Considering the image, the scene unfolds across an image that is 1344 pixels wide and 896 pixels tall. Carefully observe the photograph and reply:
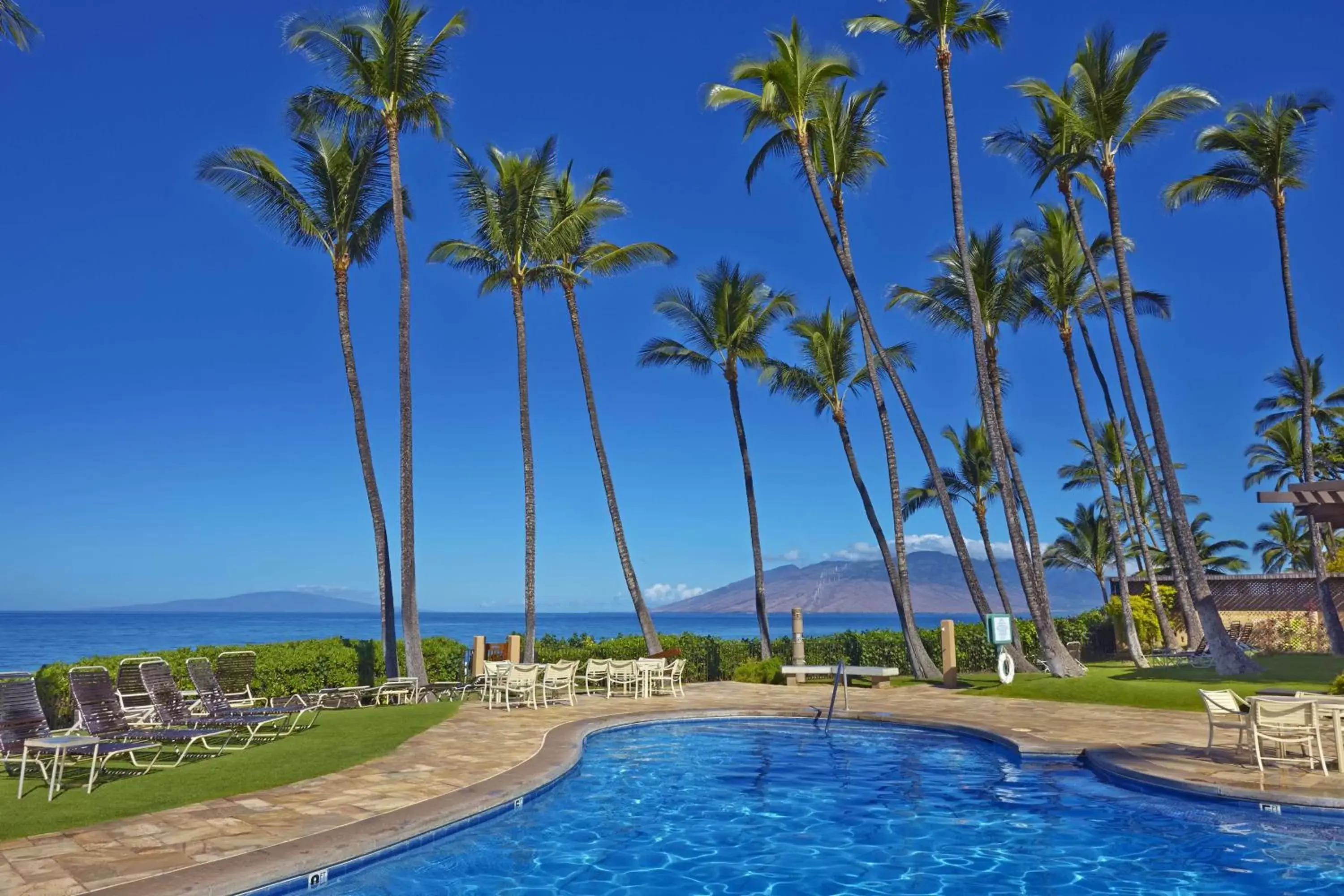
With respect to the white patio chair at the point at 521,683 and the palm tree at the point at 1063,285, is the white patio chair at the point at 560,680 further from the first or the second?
the palm tree at the point at 1063,285

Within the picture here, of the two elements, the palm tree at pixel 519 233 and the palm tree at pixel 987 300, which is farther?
the palm tree at pixel 987 300

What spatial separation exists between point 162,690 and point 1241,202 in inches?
1132

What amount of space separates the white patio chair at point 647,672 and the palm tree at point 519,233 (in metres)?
4.17

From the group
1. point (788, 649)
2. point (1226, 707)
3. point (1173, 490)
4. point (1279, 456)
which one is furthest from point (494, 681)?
point (1279, 456)

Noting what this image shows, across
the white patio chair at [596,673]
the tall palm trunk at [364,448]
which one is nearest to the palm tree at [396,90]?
the tall palm trunk at [364,448]

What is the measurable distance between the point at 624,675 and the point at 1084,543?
3232cm

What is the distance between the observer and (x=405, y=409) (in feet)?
62.3

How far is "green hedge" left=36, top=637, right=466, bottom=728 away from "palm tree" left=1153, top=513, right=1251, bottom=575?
43179 millimetres

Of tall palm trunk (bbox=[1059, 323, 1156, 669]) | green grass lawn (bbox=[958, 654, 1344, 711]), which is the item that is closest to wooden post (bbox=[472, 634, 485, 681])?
green grass lawn (bbox=[958, 654, 1344, 711])

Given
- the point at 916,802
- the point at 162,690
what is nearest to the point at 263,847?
the point at 162,690

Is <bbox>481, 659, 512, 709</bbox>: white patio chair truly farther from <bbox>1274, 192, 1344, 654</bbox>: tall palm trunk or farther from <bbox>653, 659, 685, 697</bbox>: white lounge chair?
<bbox>1274, 192, 1344, 654</bbox>: tall palm trunk

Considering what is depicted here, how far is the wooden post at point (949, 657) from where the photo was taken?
65.4 ft

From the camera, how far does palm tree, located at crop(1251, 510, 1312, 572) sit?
176ft

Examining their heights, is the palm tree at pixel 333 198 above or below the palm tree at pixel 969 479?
above
